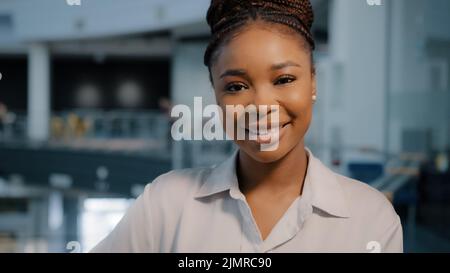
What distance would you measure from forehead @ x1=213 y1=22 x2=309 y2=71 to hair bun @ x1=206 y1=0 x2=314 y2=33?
0.08 ft

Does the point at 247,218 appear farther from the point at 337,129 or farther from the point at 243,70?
the point at 337,129

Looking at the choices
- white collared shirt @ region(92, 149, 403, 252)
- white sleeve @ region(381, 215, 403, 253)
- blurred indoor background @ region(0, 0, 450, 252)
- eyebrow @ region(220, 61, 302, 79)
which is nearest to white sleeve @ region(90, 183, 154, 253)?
white collared shirt @ region(92, 149, 403, 252)

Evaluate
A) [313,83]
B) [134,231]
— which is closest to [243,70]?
[313,83]

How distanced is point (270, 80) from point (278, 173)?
0.18 m

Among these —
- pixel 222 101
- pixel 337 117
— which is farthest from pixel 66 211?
pixel 337 117

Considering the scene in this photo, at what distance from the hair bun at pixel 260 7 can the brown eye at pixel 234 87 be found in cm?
9

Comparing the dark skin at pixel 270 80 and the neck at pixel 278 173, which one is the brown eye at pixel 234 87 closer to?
the dark skin at pixel 270 80

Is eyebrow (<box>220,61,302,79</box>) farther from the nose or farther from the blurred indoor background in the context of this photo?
the blurred indoor background

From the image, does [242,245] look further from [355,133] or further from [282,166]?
[355,133]

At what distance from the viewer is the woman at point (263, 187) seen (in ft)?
2.89

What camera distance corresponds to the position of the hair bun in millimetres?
876

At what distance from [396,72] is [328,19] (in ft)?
1.64

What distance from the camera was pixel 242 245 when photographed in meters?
0.98

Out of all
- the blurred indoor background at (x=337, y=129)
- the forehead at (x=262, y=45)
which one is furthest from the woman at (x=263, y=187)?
the blurred indoor background at (x=337, y=129)
